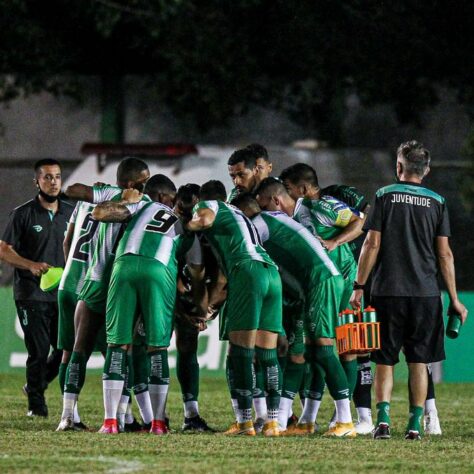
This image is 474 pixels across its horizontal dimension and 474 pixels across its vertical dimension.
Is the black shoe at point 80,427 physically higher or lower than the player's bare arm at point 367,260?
lower

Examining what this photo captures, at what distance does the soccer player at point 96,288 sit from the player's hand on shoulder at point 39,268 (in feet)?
4.85

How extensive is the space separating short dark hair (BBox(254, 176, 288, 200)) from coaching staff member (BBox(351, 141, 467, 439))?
0.91m

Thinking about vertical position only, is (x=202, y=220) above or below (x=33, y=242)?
below

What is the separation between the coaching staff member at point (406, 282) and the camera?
11.3 m

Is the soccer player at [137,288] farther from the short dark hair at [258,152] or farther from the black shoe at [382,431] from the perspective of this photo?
the black shoe at [382,431]

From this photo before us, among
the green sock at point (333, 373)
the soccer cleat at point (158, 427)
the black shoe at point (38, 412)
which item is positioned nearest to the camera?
the soccer cleat at point (158, 427)

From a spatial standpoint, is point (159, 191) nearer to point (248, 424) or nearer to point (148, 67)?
point (248, 424)

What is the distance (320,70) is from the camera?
90.3 feet

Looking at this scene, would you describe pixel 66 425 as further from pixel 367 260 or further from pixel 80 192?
pixel 367 260

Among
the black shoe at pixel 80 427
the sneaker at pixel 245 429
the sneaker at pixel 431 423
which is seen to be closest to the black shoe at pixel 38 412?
the black shoe at pixel 80 427

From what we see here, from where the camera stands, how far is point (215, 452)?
10023mm

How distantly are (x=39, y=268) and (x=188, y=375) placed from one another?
6.21 feet

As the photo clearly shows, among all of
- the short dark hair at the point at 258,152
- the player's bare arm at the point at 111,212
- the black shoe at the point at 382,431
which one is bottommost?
the black shoe at the point at 382,431

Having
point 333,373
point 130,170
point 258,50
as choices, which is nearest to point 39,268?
point 130,170
